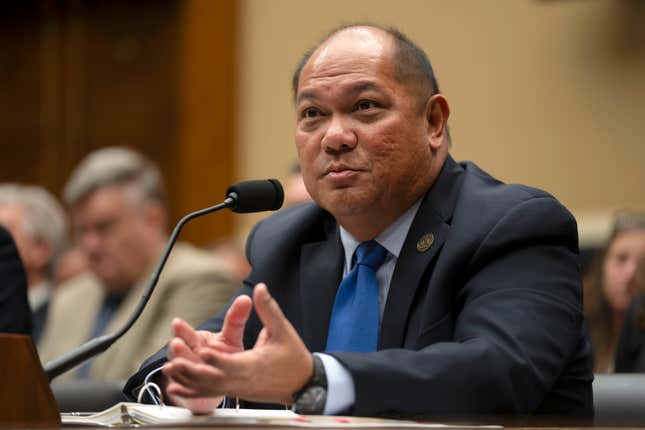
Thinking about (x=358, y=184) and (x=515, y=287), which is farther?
(x=358, y=184)

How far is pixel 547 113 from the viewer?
6.10 meters

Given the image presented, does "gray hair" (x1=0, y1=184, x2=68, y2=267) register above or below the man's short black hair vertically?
below

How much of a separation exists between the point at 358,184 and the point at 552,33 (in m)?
3.60

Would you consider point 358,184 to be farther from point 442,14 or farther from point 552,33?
point 442,14

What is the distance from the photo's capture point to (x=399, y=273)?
2682 mm

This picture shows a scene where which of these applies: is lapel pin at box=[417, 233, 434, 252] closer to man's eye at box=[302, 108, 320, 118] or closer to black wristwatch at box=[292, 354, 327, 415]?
man's eye at box=[302, 108, 320, 118]

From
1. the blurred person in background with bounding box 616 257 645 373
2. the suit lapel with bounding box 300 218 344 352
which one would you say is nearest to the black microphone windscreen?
the suit lapel with bounding box 300 218 344 352

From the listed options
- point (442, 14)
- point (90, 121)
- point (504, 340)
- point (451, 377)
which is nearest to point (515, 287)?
point (504, 340)

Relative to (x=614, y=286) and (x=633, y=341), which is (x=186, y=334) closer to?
(x=633, y=341)

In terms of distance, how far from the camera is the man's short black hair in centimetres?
280

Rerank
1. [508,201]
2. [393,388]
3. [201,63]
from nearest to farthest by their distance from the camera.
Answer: [393,388] < [508,201] < [201,63]

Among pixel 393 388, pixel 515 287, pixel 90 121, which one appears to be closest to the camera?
pixel 393 388

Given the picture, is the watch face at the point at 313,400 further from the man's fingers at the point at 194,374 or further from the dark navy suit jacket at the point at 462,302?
the man's fingers at the point at 194,374

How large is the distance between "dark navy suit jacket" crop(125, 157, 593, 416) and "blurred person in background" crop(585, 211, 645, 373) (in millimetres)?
2090
